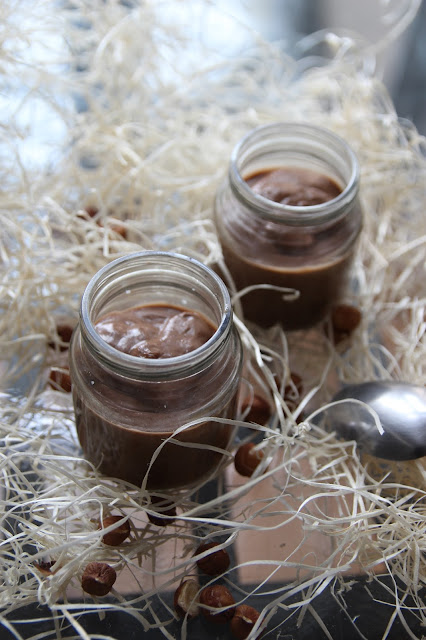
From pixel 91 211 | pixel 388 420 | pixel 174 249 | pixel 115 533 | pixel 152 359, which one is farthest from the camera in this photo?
pixel 91 211

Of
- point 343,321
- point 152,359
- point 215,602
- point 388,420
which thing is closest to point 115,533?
point 215,602

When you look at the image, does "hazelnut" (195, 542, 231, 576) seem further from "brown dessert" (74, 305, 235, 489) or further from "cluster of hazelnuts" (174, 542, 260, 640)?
"brown dessert" (74, 305, 235, 489)

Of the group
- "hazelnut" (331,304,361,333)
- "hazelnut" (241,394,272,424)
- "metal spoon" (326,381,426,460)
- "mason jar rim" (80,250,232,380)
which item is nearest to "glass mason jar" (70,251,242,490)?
"mason jar rim" (80,250,232,380)

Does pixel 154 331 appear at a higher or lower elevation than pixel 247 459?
higher

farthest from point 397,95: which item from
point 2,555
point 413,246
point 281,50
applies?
point 2,555

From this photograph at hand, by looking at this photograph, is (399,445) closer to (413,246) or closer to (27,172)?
(413,246)

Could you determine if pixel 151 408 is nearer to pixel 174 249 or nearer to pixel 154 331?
pixel 154 331

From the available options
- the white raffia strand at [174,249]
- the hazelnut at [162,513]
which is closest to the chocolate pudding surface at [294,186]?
the white raffia strand at [174,249]
